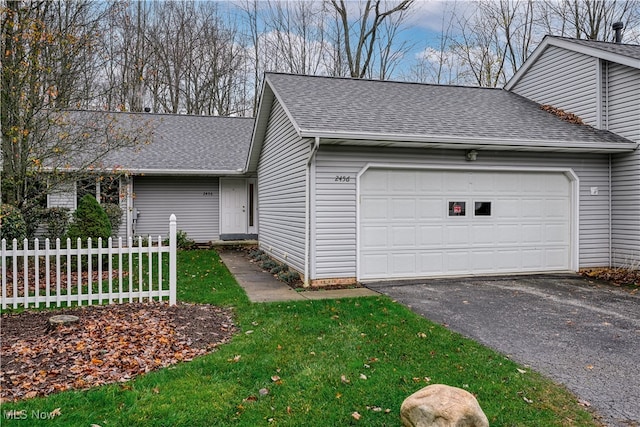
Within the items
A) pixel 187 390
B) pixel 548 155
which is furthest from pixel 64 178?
pixel 548 155

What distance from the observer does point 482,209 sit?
29.4ft

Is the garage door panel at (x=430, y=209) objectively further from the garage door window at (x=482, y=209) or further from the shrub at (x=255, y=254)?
the shrub at (x=255, y=254)

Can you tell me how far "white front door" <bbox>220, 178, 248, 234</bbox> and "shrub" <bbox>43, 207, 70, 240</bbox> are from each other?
5127 millimetres

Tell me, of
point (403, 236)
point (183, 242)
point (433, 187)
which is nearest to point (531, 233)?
point (433, 187)

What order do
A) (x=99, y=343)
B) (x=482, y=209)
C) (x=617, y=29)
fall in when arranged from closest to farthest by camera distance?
(x=99, y=343)
(x=482, y=209)
(x=617, y=29)

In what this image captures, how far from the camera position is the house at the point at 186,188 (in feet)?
46.0

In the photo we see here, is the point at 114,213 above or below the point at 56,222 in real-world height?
above

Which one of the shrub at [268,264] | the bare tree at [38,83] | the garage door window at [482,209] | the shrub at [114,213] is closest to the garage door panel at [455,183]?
the garage door window at [482,209]

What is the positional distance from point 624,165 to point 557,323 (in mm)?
5406

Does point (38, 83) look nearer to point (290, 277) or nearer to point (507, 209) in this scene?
point (290, 277)

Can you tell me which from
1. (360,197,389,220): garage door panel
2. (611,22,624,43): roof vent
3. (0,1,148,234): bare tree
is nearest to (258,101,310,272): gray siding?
(360,197,389,220): garage door panel

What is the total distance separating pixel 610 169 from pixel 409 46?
50.0ft

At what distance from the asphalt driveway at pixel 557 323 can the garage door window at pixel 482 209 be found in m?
1.30

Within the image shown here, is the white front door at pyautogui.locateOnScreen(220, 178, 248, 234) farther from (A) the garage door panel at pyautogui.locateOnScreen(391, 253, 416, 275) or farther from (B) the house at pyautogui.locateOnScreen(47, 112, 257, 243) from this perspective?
(A) the garage door panel at pyautogui.locateOnScreen(391, 253, 416, 275)
